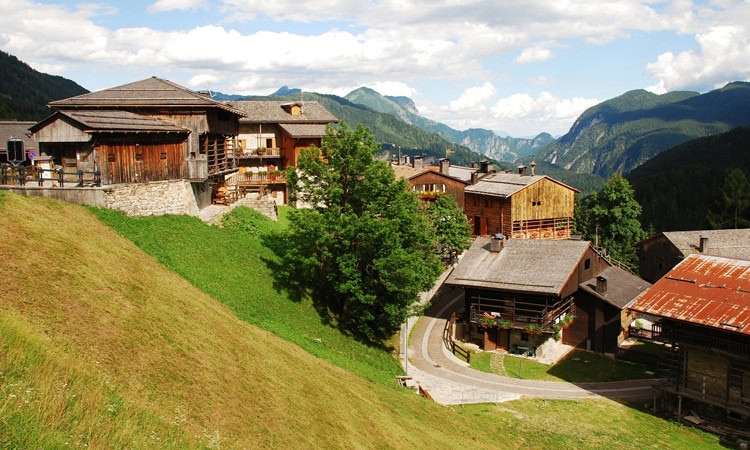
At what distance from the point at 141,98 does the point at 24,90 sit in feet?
537

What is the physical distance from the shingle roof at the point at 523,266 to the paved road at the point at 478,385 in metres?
6.21

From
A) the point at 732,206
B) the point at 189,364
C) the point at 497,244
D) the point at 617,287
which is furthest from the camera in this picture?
the point at 732,206

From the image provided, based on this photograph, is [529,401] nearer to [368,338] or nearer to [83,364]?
[368,338]

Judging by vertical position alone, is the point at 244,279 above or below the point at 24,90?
below

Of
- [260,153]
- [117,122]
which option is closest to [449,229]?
[260,153]

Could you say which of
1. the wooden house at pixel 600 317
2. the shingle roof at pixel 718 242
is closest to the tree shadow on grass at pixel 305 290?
the wooden house at pixel 600 317

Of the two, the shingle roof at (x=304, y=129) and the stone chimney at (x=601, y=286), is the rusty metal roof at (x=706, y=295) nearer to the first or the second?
the stone chimney at (x=601, y=286)

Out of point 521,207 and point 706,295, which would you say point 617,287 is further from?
point 521,207

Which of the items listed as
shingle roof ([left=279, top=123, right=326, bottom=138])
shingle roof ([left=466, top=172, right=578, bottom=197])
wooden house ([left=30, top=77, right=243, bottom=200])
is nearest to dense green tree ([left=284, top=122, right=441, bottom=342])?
wooden house ([left=30, top=77, right=243, bottom=200])

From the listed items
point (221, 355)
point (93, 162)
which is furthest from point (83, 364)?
point (93, 162)

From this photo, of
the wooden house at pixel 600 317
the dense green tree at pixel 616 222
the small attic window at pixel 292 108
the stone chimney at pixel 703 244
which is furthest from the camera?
the dense green tree at pixel 616 222

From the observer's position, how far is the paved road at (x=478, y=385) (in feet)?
117

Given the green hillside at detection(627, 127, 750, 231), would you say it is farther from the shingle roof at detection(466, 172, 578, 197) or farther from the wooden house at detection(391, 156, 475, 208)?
the wooden house at detection(391, 156, 475, 208)

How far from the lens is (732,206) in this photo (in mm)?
84125
